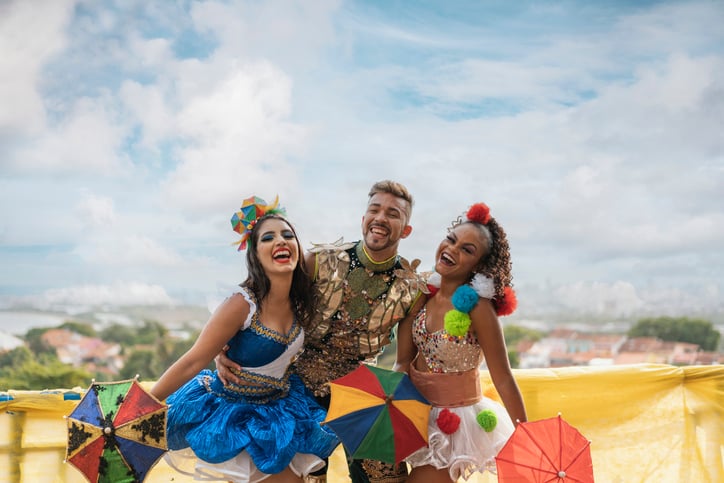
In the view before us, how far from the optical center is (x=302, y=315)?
3.35m

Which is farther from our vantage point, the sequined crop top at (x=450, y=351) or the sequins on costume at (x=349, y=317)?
the sequins on costume at (x=349, y=317)

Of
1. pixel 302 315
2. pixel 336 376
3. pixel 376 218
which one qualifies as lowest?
pixel 336 376

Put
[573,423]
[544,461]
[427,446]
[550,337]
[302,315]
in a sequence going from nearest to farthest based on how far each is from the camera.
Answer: [544,461], [427,446], [302,315], [573,423], [550,337]

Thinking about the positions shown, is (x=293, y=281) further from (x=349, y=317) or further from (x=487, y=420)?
(x=487, y=420)

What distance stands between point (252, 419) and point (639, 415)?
244 cm

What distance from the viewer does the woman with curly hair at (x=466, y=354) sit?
3119 mm

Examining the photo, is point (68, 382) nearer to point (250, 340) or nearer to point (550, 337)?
point (250, 340)

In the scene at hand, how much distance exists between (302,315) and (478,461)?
3.25 feet

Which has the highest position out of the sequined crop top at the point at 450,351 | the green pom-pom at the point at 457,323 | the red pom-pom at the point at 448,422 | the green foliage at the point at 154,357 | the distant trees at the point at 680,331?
the distant trees at the point at 680,331

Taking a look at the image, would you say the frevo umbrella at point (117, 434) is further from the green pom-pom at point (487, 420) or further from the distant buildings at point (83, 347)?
the distant buildings at point (83, 347)

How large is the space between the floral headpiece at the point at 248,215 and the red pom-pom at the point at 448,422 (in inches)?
45.0

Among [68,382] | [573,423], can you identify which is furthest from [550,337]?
[573,423]

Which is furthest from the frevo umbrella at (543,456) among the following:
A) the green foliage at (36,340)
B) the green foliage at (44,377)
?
the green foliage at (36,340)

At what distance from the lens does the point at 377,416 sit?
9.57ft
